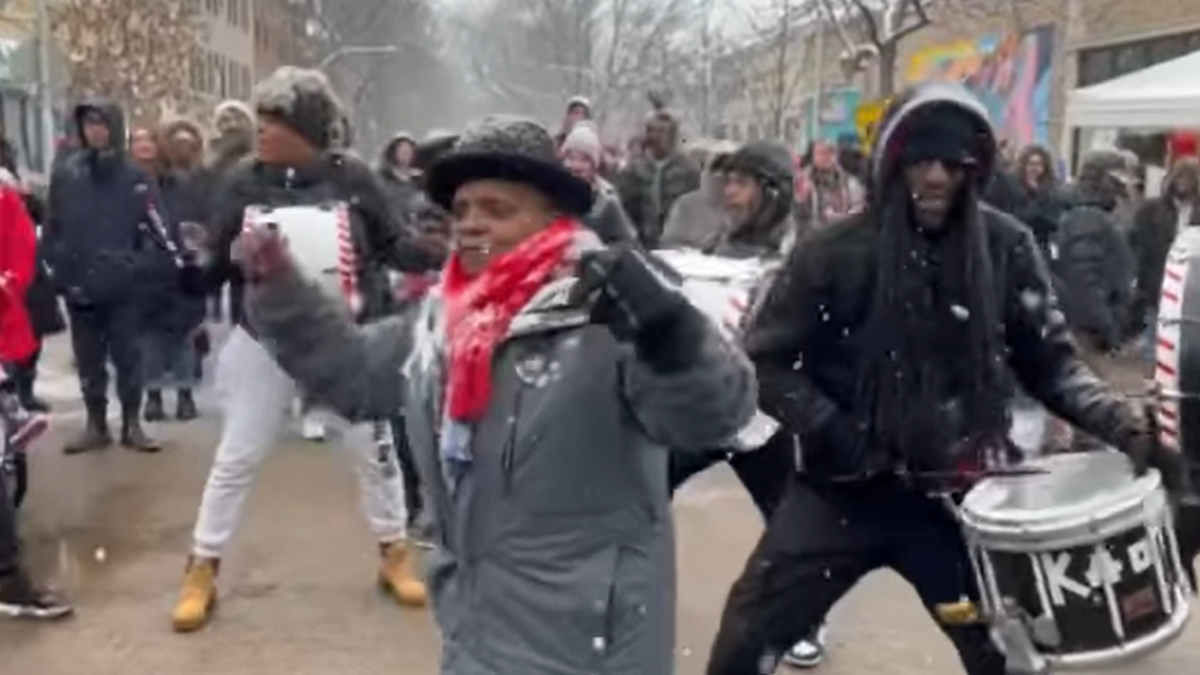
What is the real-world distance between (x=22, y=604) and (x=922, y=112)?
3360mm

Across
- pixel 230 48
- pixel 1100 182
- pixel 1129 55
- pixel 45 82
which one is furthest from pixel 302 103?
pixel 230 48

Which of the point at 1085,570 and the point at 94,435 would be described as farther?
the point at 94,435

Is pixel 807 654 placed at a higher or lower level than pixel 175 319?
lower

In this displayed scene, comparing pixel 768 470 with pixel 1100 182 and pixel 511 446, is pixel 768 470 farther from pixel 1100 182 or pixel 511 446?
pixel 1100 182

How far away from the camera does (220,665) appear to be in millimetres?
4652

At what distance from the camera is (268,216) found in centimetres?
461

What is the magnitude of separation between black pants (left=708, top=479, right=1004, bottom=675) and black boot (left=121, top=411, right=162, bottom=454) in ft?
15.8

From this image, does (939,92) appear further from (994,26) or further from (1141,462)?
(994,26)

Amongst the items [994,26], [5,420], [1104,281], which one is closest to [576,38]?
[994,26]

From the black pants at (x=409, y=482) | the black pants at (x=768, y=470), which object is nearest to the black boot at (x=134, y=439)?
the black pants at (x=409, y=482)

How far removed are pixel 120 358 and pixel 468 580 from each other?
17.9 ft


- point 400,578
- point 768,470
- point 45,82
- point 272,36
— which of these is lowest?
point 400,578

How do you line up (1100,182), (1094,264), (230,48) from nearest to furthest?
1. (1094,264)
2. (1100,182)
3. (230,48)

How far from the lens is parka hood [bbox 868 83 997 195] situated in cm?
327
